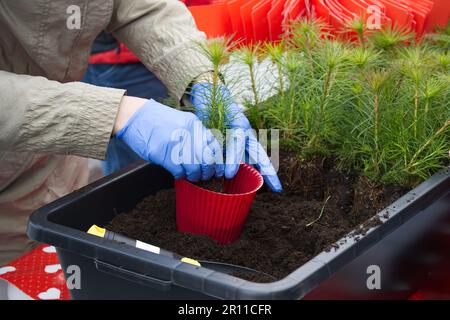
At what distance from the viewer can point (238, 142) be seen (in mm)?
993

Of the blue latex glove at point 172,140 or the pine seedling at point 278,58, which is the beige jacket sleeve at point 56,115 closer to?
the blue latex glove at point 172,140

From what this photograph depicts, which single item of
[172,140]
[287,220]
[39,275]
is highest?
[172,140]

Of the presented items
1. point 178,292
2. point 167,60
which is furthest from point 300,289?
point 167,60

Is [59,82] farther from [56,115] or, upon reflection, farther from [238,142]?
[238,142]

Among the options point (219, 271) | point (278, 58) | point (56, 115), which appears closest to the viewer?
point (219, 271)

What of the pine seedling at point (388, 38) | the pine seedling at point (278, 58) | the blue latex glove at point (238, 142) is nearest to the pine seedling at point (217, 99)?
the blue latex glove at point (238, 142)

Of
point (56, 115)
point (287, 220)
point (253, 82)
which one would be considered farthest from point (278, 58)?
point (56, 115)

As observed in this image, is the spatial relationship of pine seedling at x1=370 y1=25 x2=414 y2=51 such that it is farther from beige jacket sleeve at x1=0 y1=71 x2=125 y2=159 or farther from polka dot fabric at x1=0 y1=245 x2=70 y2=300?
polka dot fabric at x1=0 y1=245 x2=70 y2=300

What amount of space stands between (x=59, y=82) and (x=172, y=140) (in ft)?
0.98

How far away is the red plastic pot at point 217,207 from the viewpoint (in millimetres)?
902

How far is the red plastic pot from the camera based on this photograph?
2.96 feet

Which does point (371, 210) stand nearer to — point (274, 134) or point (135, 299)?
point (274, 134)

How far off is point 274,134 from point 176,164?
250 millimetres

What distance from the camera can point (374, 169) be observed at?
3.42ft
